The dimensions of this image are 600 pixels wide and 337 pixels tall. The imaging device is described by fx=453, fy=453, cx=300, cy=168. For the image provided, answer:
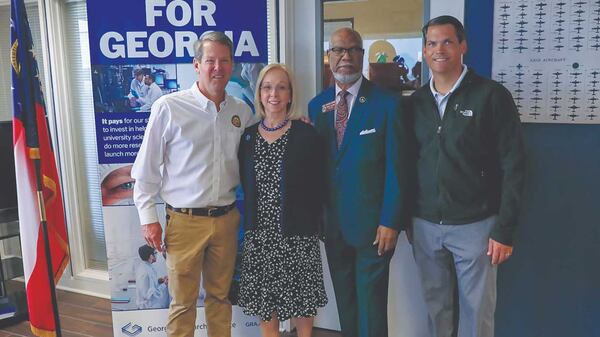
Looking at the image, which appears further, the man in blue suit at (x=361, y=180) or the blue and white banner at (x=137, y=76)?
the blue and white banner at (x=137, y=76)

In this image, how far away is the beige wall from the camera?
2.39 meters

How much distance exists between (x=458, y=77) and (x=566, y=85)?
0.62 metres

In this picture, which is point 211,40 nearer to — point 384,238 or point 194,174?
point 194,174

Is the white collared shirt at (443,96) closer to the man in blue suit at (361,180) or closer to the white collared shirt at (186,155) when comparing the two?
the man in blue suit at (361,180)

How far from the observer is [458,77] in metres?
1.82

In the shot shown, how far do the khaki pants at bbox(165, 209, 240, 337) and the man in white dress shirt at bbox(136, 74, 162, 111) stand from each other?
613mm

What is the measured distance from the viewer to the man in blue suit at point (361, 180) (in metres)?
1.88

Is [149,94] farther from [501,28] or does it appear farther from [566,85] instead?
[566,85]

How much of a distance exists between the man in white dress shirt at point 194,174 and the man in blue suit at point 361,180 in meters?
0.45

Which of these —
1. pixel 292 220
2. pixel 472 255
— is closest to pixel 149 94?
pixel 292 220

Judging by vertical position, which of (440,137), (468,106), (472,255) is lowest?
(472,255)

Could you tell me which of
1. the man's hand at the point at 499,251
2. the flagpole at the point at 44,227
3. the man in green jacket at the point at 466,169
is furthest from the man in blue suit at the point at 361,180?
the flagpole at the point at 44,227

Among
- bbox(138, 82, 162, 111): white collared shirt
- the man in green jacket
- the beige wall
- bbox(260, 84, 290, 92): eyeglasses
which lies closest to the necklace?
bbox(260, 84, 290, 92): eyeglasses

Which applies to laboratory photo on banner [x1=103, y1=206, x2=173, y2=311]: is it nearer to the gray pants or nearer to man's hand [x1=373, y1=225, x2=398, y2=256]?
man's hand [x1=373, y1=225, x2=398, y2=256]
